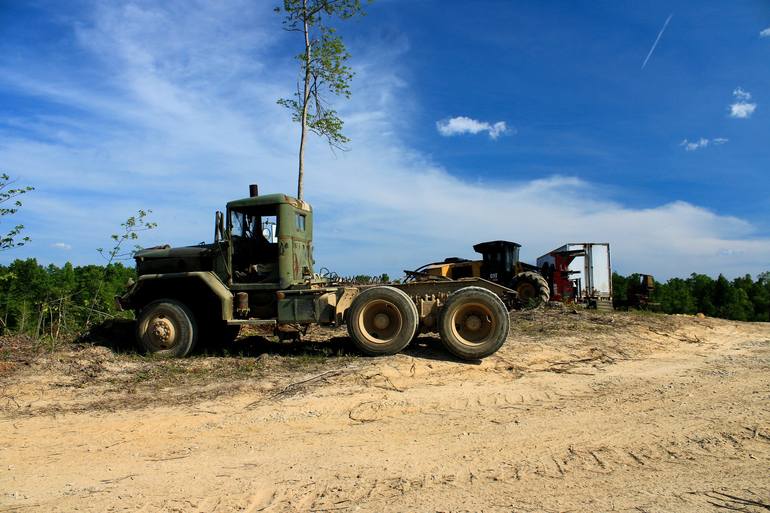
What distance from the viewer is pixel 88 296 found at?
15078mm

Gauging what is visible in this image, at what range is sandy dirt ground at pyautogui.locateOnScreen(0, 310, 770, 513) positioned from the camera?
3869mm

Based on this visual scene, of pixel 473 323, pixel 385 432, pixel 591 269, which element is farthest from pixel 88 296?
pixel 591 269

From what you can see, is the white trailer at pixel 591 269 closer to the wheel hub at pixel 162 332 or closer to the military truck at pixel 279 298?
the military truck at pixel 279 298

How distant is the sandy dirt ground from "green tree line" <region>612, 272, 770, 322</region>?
26.6 m

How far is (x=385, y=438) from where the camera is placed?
518cm

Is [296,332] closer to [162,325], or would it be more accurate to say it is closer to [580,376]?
[162,325]

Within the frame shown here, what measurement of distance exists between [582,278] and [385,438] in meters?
16.5

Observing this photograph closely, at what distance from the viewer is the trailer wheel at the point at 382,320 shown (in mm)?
8617

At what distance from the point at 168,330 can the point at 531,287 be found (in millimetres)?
10561

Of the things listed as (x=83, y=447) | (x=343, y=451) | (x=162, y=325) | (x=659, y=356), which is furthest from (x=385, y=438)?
(x=659, y=356)

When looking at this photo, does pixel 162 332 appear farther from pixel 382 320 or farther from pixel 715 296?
pixel 715 296

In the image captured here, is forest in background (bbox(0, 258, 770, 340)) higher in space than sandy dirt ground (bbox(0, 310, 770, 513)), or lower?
higher

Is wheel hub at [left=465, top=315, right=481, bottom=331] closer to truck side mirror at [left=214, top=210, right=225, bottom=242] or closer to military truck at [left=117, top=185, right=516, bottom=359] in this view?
military truck at [left=117, top=185, right=516, bottom=359]

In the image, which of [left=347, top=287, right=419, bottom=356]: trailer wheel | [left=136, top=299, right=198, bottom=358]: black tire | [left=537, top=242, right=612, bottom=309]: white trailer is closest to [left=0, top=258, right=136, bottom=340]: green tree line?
[left=136, top=299, right=198, bottom=358]: black tire
